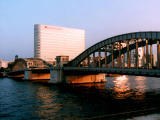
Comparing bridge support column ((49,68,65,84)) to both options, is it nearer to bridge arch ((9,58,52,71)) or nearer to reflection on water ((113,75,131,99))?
reflection on water ((113,75,131,99))

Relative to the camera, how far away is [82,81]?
85.4 m

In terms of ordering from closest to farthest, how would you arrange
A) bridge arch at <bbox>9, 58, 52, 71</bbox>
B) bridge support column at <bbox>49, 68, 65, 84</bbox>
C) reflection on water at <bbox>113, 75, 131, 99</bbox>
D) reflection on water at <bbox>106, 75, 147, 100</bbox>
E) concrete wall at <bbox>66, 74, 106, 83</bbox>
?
reflection on water at <bbox>106, 75, 147, 100</bbox> → reflection on water at <bbox>113, 75, 131, 99</bbox> → bridge support column at <bbox>49, 68, 65, 84</bbox> → concrete wall at <bbox>66, 74, 106, 83</bbox> → bridge arch at <bbox>9, 58, 52, 71</bbox>

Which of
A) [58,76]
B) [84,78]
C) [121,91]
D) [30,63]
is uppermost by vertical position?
[30,63]

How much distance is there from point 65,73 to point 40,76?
36.7 meters

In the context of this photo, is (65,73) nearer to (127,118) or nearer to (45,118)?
(45,118)

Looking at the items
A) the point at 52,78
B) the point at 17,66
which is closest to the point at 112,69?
the point at 52,78

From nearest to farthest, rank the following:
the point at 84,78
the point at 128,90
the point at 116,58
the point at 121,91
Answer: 1. the point at 121,91
2. the point at 128,90
3. the point at 116,58
4. the point at 84,78

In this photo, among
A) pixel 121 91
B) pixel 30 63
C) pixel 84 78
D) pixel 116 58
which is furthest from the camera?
pixel 30 63

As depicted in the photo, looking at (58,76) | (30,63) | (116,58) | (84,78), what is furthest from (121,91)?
(30,63)

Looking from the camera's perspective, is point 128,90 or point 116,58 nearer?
point 128,90

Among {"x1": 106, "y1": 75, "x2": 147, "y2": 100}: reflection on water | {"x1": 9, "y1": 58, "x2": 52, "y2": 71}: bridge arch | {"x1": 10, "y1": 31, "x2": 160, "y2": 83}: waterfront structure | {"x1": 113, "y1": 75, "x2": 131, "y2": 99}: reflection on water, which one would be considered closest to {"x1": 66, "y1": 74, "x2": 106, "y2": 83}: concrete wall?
{"x1": 10, "y1": 31, "x2": 160, "y2": 83}: waterfront structure

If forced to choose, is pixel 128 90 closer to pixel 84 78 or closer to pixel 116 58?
pixel 116 58

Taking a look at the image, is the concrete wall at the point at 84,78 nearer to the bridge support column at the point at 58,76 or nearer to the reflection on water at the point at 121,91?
the bridge support column at the point at 58,76

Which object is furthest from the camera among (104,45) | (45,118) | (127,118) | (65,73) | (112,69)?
(65,73)
